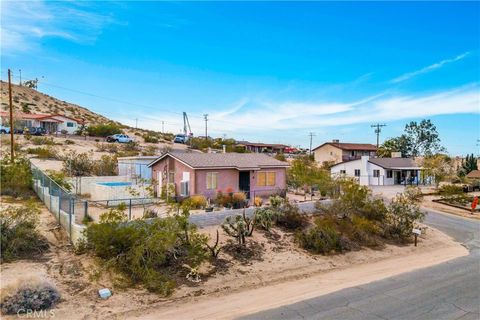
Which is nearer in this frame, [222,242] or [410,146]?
[222,242]

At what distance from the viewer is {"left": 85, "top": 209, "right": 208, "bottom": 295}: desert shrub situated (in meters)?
14.5

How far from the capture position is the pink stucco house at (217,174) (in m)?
27.1

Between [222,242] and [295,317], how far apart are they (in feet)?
23.7

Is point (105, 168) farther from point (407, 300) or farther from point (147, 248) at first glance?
point (407, 300)

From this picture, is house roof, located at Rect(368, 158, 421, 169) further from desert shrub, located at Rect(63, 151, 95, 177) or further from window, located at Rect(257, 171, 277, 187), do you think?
desert shrub, located at Rect(63, 151, 95, 177)

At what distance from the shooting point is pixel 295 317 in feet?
39.9

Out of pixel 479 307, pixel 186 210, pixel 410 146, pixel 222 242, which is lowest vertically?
pixel 479 307

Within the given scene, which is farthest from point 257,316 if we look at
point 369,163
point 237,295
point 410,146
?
point 410,146

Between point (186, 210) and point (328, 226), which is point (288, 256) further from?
point (186, 210)

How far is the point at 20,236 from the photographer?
50.9ft

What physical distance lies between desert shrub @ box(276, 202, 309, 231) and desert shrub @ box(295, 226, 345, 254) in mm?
1577

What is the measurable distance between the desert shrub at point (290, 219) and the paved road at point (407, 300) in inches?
264

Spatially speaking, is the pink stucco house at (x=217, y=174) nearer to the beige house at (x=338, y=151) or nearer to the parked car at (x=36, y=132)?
the beige house at (x=338, y=151)

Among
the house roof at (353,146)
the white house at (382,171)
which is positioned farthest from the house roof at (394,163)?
the house roof at (353,146)
